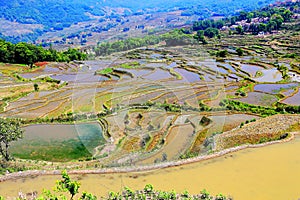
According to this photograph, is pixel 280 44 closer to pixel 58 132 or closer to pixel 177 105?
pixel 177 105

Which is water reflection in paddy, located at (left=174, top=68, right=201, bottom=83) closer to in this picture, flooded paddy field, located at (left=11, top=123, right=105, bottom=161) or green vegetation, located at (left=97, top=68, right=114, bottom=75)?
green vegetation, located at (left=97, top=68, right=114, bottom=75)

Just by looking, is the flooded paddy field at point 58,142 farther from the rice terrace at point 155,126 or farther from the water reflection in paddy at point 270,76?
the water reflection in paddy at point 270,76

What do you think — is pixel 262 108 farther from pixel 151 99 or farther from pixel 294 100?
pixel 151 99

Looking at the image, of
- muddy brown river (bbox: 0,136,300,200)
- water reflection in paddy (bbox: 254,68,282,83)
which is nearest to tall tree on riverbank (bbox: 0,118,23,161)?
muddy brown river (bbox: 0,136,300,200)

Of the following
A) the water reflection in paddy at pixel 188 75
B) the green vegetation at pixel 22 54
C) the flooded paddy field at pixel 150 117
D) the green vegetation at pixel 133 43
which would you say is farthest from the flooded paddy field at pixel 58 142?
the green vegetation at pixel 133 43

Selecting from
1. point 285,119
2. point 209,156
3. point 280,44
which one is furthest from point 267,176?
point 280,44

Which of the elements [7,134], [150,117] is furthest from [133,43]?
[7,134]
